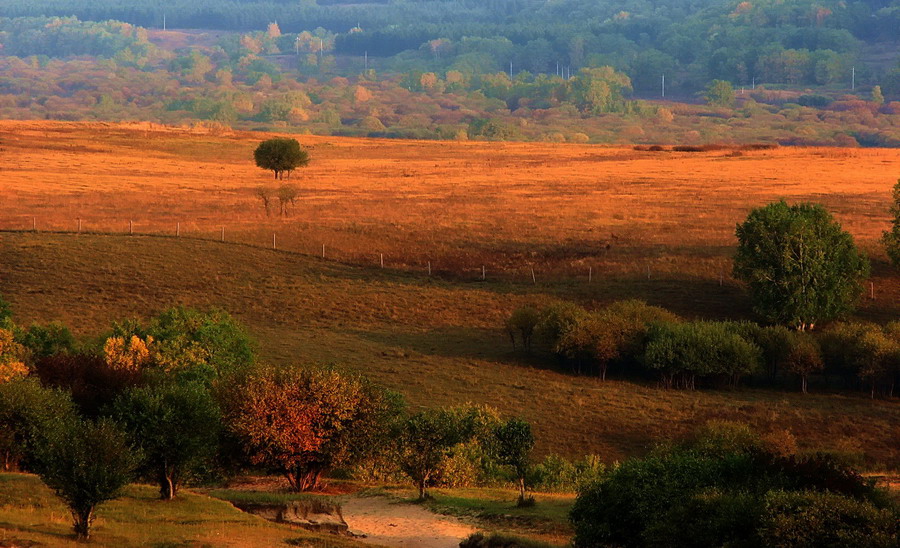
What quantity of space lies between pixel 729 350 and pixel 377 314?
25.2m

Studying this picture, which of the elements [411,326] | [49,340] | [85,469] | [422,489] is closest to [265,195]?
[411,326]

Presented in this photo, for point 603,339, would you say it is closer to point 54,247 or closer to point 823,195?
point 54,247

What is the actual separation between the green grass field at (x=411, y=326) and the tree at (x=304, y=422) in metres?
14.1

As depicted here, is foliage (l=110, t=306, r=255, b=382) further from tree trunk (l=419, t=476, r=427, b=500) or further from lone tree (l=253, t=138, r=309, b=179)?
lone tree (l=253, t=138, r=309, b=179)

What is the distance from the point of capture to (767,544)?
26484 millimetres

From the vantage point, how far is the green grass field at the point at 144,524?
31297mm

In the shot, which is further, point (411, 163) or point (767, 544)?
point (411, 163)

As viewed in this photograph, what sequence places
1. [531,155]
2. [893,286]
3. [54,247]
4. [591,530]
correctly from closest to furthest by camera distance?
[591,530] < [893,286] < [54,247] < [531,155]

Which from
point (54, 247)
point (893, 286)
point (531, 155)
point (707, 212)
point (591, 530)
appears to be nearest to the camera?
point (591, 530)

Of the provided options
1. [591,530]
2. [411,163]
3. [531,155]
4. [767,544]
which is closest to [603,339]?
[591,530]

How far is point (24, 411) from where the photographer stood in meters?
42.1

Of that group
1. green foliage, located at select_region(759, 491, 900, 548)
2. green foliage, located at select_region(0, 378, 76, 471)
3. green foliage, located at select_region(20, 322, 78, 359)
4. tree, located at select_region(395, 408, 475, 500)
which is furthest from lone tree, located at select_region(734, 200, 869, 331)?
green foliage, located at select_region(759, 491, 900, 548)

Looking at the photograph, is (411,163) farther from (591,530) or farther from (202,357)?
(591,530)

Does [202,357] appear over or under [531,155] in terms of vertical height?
under
